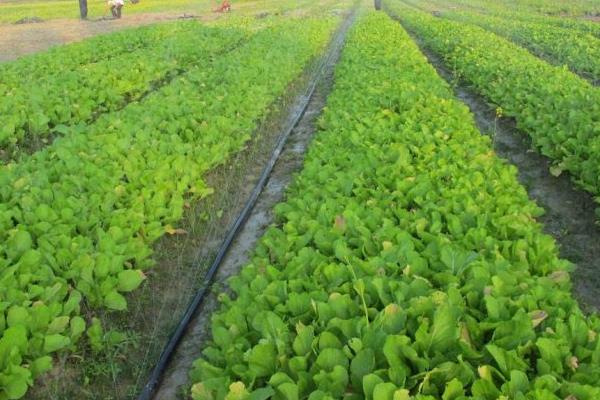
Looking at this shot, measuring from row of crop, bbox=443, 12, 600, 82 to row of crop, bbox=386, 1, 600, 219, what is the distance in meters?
1.59

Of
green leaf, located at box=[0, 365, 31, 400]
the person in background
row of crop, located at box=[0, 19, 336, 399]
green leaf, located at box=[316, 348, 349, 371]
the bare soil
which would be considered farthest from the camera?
the person in background

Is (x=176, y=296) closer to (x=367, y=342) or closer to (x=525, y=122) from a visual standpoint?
(x=367, y=342)

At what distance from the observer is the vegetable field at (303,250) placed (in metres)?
2.35

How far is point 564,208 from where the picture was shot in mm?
6570

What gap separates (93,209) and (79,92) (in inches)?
204

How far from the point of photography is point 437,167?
4.74m

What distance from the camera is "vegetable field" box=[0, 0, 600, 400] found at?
235 centimetres

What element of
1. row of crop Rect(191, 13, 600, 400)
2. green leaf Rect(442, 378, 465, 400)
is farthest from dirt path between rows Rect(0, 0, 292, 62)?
green leaf Rect(442, 378, 465, 400)

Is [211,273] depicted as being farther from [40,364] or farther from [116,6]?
Result: [116,6]

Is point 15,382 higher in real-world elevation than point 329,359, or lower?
lower

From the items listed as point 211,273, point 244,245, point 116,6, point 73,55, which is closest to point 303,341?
point 211,273

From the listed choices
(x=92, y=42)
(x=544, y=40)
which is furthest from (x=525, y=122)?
(x=92, y=42)

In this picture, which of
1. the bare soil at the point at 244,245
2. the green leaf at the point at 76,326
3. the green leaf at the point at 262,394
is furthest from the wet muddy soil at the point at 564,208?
the green leaf at the point at 76,326

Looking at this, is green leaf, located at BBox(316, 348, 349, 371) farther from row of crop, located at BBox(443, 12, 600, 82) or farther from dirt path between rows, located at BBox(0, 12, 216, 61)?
dirt path between rows, located at BBox(0, 12, 216, 61)
